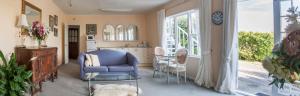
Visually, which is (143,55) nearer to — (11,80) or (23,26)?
(23,26)

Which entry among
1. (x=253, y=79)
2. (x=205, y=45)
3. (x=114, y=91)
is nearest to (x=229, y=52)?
(x=205, y=45)

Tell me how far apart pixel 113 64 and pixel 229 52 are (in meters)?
3.27

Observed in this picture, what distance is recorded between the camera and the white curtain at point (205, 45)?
5.11 metres

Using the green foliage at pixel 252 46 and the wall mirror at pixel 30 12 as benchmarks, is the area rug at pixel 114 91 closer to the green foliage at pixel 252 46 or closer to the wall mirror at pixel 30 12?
the wall mirror at pixel 30 12

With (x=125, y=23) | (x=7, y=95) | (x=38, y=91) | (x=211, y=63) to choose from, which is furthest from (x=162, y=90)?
(x=125, y=23)

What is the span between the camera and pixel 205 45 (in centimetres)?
527

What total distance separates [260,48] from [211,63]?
1.58 meters

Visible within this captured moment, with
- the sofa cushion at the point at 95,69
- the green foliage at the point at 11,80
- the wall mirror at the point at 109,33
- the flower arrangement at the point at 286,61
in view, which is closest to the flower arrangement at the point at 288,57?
the flower arrangement at the point at 286,61

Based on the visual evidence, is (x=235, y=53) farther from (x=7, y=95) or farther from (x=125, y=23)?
(x=125, y=23)

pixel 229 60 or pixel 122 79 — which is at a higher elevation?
pixel 229 60

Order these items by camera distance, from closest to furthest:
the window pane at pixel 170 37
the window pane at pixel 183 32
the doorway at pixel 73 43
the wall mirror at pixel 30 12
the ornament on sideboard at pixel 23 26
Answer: the ornament on sideboard at pixel 23 26, the wall mirror at pixel 30 12, the window pane at pixel 183 32, the window pane at pixel 170 37, the doorway at pixel 73 43

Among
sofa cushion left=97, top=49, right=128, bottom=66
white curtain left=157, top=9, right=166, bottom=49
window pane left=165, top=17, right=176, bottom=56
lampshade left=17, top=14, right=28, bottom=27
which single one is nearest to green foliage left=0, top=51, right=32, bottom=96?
lampshade left=17, top=14, right=28, bottom=27

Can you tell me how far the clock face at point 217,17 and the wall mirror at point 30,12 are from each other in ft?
12.6

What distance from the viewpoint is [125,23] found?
1036 centimetres
